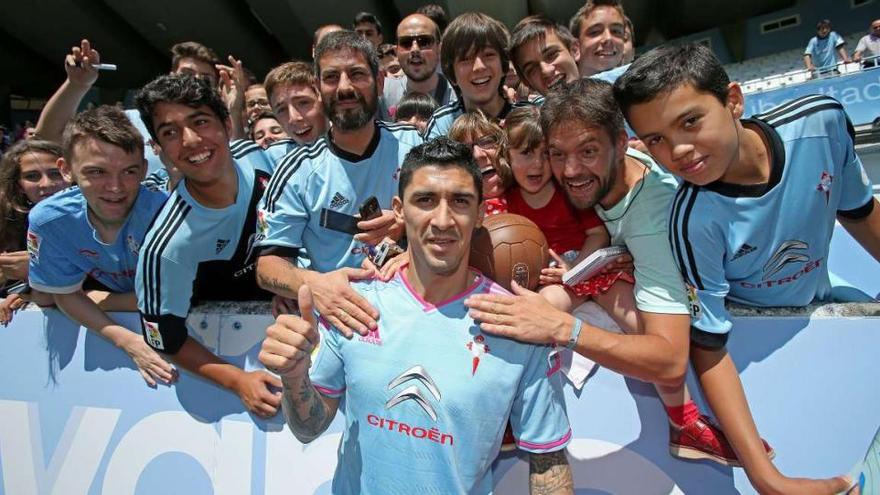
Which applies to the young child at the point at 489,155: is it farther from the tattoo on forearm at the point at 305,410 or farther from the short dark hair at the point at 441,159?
the tattoo on forearm at the point at 305,410

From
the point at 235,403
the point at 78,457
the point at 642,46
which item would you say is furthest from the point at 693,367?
the point at 642,46

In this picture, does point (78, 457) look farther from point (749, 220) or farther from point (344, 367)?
point (749, 220)

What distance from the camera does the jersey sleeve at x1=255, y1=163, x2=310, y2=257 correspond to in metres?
2.78

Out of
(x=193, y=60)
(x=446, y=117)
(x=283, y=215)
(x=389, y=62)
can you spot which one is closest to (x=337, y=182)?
(x=283, y=215)

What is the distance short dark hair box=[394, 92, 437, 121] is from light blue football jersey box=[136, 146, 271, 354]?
1622mm

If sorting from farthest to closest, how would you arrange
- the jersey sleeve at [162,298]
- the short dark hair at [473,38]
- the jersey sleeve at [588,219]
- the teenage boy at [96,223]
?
1. the short dark hair at [473,38]
2. the teenage boy at [96,223]
3. the jersey sleeve at [162,298]
4. the jersey sleeve at [588,219]

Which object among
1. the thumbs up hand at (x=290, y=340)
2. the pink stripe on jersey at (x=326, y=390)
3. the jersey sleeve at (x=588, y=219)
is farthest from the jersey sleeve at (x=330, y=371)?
the jersey sleeve at (x=588, y=219)

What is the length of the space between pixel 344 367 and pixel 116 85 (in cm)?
2924

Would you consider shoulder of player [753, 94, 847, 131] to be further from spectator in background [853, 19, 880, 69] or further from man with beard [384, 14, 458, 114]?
spectator in background [853, 19, 880, 69]

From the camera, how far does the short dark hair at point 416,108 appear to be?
4.36m

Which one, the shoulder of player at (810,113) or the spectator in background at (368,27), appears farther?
the spectator in background at (368,27)

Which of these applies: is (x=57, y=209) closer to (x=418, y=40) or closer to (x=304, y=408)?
(x=304, y=408)

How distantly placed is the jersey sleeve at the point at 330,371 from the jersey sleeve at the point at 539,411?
0.71 metres

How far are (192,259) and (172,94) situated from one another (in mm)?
987
